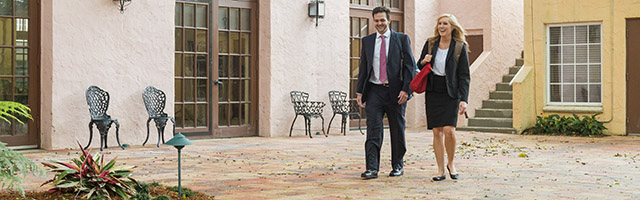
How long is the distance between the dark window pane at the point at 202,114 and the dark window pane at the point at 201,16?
1193 mm

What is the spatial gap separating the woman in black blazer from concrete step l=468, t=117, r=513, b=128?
23.7 ft

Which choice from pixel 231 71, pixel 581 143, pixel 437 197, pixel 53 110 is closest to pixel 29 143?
pixel 53 110

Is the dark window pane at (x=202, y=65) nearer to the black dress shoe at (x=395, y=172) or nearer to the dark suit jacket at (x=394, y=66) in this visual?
the dark suit jacket at (x=394, y=66)

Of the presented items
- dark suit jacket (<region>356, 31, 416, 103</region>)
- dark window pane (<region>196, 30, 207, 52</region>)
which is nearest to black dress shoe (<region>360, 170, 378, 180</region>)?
dark suit jacket (<region>356, 31, 416, 103</region>)

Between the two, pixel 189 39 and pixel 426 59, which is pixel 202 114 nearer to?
pixel 189 39

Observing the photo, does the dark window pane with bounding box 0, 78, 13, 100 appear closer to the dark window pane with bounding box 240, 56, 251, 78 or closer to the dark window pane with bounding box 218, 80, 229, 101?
the dark window pane with bounding box 218, 80, 229, 101

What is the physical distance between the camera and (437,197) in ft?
17.4

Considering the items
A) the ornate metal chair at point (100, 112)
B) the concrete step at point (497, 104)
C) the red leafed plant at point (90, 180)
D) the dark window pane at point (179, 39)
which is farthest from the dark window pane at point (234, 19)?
the red leafed plant at point (90, 180)

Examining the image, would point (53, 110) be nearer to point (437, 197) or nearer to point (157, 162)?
point (157, 162)

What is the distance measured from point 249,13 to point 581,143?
5326mm

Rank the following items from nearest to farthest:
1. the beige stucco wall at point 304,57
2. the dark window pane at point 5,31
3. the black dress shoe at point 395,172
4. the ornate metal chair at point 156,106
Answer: the black dress shoe at point 395,172 → the dark window pane at point 5,31 → the ornate metal chair at point 156,106 → the beige stucco wall at point 304,57

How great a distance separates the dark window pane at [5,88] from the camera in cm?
912

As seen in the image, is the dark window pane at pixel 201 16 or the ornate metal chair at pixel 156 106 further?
the dark window pane at pixel 201 16

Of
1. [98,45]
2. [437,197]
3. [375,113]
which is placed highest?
[98,45]
